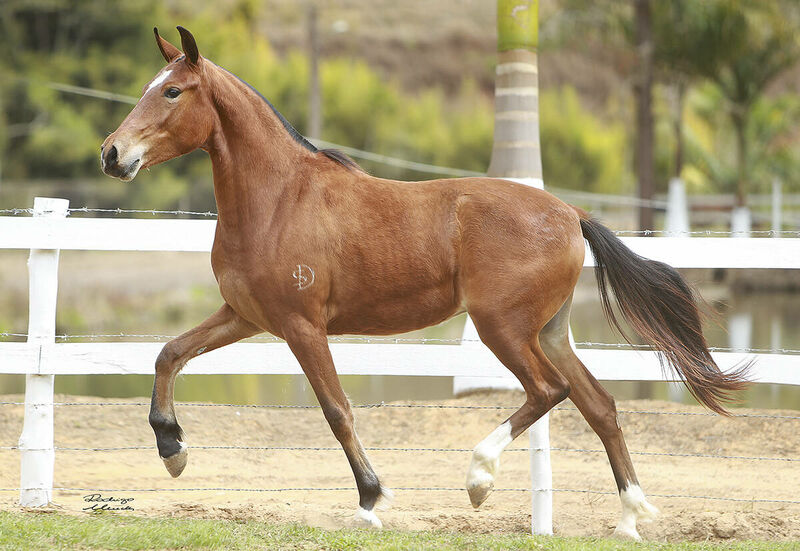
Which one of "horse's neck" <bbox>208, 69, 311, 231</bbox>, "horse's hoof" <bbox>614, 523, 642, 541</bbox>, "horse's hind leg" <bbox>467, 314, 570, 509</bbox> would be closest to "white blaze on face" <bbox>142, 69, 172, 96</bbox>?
"horse's neck" <bbox>208, 69, 311, 231</bbox>

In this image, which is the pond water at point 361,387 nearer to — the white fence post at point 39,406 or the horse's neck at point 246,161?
the white fence post at point 39,406

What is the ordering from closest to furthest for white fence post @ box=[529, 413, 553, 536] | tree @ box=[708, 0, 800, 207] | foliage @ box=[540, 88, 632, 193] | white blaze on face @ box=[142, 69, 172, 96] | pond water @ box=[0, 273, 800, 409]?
1. white blaze on face @ box=[142, 69, 172, 96]
2. white fence post @ box=[529, 413, 553, 536]
3. pond water @ box=[0, 273, 800, 409]
4. tree @ box=[708, 0, 800, 207]
5. foliage @ box=[540, 88, 632, 193]

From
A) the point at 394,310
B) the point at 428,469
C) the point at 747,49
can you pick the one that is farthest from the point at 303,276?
the point at 747,49

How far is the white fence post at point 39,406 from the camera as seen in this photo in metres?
5.05

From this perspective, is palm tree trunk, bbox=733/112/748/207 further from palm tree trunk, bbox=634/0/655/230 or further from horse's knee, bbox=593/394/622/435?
→ horse's knee, bbox=593/394/622/435

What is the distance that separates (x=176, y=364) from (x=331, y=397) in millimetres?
780

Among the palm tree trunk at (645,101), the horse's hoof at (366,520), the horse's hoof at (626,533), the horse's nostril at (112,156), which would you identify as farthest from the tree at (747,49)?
the horse's nostril at (112,156)

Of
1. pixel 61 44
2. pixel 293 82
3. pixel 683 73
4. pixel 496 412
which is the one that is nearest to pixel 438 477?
pixel 496 412

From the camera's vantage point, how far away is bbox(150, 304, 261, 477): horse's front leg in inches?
177

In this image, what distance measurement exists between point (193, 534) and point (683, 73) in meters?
22.4

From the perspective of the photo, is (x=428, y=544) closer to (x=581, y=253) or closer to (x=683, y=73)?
(x=581, y=253)

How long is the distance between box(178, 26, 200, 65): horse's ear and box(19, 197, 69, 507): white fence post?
146 centimetres

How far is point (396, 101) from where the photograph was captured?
46.2 metres

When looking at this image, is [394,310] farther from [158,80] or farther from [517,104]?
[517,104]
